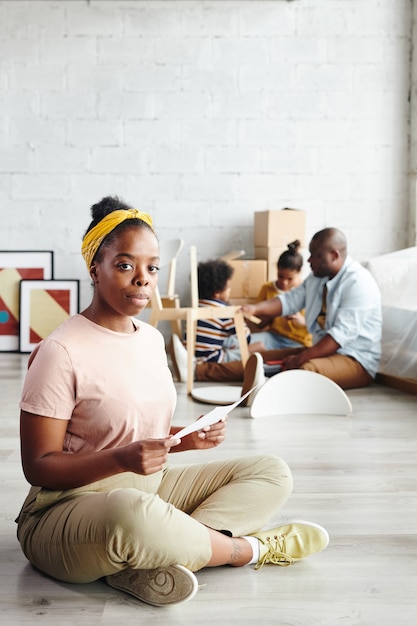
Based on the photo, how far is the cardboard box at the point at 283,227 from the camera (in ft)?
17.6

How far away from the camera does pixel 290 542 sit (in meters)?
1.76

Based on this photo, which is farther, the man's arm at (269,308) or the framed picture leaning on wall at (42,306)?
the framed picture leaning on wall at (42,306)

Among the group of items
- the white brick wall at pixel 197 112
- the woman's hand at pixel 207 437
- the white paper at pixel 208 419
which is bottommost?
the woman's hand at pixel 207 437

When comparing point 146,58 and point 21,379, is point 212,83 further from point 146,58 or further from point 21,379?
point 21,379

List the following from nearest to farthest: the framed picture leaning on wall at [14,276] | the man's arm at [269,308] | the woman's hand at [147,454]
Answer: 1. the woman's hand at [147,454]
2. the man's arm at [269,308]
3. the framed picture leaning on wall at [14,276]

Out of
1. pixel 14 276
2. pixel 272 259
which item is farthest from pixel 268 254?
pixel 14 276

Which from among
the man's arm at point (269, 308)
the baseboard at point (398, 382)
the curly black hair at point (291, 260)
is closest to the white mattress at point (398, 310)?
the baseboard at point (398, 382)

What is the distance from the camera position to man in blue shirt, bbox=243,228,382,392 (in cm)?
405

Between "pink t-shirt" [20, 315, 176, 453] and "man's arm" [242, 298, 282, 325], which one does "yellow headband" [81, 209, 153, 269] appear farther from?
"man's arm" [242, 298, 282, 325]

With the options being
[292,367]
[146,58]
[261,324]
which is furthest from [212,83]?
[292,367]

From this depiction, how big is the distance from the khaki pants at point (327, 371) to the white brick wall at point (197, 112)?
1.58 metres

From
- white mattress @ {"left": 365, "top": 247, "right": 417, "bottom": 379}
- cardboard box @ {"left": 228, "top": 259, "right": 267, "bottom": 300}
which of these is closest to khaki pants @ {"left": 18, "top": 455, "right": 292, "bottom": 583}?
white mattress @ {"left": 365, "top": 247, "right": 417, "bottom": 379}

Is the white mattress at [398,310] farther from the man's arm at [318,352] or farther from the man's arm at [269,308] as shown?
the man's arm at [269,308]

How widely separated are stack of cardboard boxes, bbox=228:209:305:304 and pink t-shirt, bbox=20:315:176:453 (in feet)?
12.1
